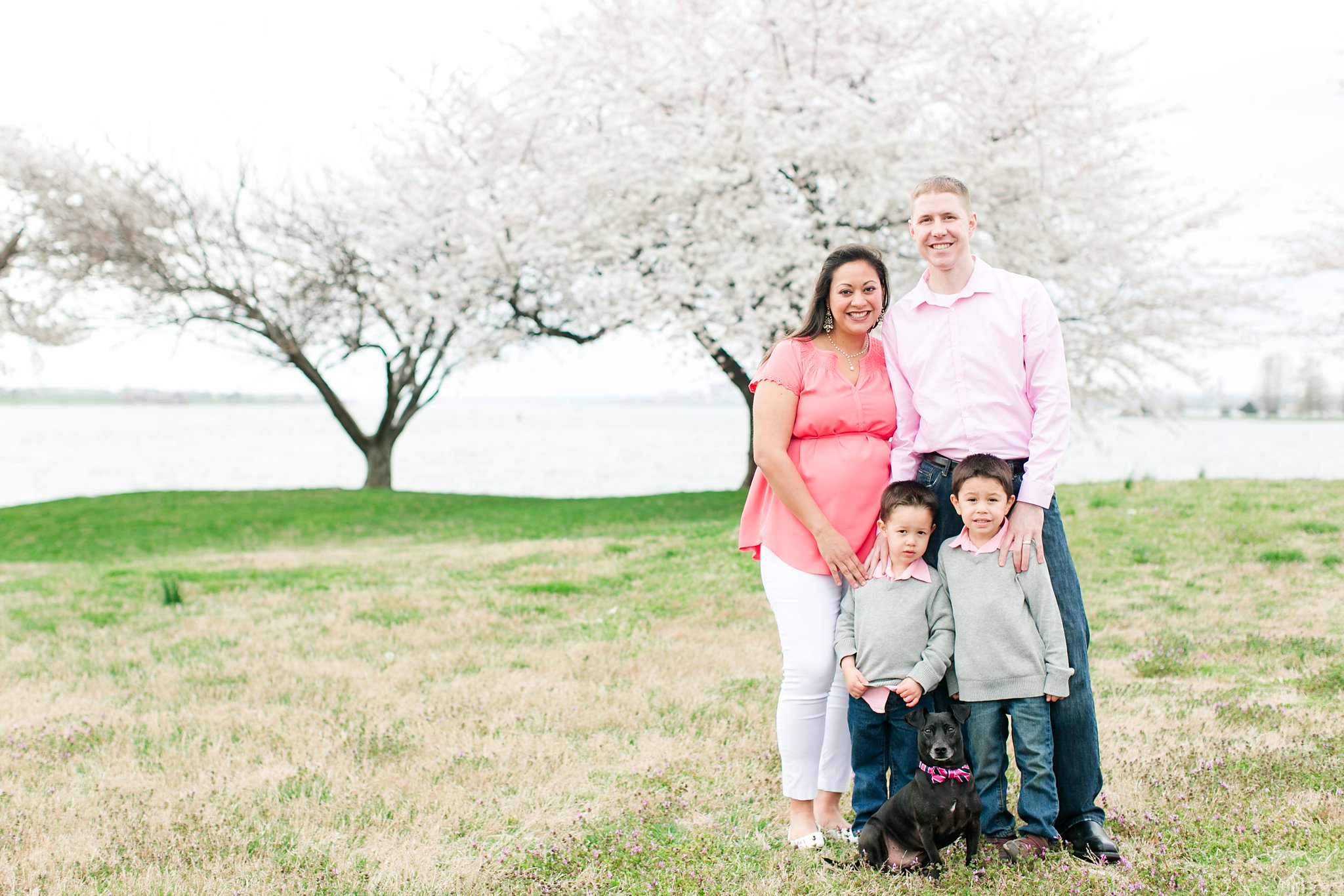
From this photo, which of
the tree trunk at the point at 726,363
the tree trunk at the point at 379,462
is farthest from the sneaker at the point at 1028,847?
the tree trunk at the point at 379,462

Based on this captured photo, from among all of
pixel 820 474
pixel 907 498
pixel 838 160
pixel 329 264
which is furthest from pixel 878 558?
pixel 329 264

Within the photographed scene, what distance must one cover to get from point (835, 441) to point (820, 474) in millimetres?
134

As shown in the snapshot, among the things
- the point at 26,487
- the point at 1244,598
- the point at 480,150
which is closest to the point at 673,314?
the point at 480,150

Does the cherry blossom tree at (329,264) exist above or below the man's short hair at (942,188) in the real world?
above

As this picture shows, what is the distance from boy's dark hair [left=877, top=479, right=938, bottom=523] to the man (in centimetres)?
12

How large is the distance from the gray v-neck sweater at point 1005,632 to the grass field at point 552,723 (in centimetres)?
60

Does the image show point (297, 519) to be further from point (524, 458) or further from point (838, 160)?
point (524, 458)

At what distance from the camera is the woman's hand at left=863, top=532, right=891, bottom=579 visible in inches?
130

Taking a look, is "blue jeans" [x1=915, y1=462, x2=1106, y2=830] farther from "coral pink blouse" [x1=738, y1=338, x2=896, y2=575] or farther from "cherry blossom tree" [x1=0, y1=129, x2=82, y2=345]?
"cherry blossom tree" [x1=0, y1=129, x2=82, y2=345]

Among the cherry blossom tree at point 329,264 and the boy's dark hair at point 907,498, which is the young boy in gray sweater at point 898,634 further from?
the cherry blossom tree at point 329,264

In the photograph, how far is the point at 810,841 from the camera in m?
3.49

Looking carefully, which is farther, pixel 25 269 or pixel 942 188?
pixel 25 269

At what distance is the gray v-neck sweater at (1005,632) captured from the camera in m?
3.15

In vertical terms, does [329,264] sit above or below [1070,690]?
above
